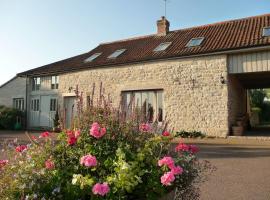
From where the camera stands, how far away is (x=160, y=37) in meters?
19.2

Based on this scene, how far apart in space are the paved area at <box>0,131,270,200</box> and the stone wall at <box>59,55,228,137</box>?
12.3 ft

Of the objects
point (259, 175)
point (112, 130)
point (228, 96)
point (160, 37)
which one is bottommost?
point (259, 175)

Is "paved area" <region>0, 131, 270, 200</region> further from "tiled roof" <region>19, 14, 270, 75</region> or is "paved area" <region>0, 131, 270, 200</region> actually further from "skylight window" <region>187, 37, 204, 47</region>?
"skylight window" <region>187, 37, 204, 47</region>

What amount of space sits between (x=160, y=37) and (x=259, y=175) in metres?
14.0

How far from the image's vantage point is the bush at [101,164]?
9.09 ft

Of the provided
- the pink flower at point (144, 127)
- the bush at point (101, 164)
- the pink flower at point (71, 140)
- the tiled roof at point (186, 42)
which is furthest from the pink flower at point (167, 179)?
the tiled roof at point (186, 42)

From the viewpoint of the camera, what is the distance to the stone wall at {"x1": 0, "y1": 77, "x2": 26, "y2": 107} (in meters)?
24.1

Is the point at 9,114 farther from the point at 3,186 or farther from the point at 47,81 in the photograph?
the point at 3,186

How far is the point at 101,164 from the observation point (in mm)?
3021

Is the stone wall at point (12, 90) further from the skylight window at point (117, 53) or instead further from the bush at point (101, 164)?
the bush at point (101, 164)

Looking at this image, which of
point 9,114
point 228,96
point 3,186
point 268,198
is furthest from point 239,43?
point 9,114

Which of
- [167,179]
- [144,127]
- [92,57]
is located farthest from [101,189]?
[92,57]

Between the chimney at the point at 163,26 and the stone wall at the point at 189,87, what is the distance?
3.87 metres

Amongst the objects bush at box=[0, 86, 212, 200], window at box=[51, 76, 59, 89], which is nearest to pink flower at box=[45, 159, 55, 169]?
bush at box=[0, 86, 212, 200]
